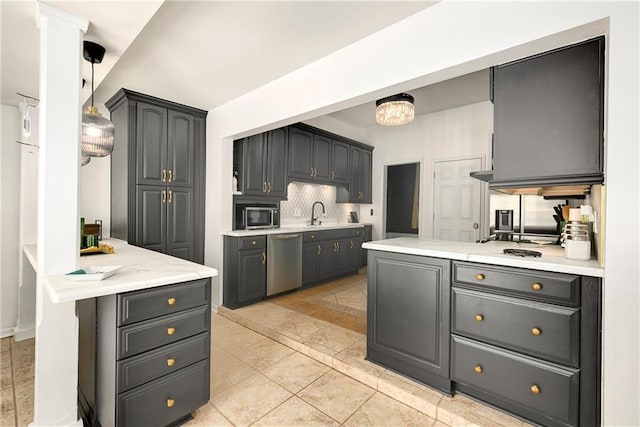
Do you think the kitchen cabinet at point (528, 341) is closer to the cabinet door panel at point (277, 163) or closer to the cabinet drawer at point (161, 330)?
the cabinet drawer at point (161, 330)

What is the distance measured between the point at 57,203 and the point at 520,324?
267 cm

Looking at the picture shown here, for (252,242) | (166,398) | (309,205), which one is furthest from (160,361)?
(309,205)

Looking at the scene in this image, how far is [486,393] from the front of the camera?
183cm

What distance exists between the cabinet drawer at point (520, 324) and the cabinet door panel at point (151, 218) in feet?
10.2

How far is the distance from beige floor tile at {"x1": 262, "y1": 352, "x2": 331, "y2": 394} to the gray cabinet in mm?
446

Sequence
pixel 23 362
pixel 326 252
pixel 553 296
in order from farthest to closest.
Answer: pixel 326 252 < pixel 23 362 < pixel 553 296

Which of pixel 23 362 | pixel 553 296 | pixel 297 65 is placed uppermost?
pixel 297 65

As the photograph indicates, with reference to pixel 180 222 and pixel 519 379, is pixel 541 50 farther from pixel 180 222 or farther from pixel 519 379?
pixel 180 222

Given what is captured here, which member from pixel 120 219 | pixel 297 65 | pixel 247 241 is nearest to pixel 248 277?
pixel 247 241

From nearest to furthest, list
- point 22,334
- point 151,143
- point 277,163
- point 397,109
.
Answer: point 22,334, point 397,109, point 151,143, point 277,163

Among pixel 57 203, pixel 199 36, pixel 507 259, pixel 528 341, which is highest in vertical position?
pixel 199 36

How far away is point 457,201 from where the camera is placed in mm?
4660

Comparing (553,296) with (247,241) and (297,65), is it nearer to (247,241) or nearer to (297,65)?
(297,65)

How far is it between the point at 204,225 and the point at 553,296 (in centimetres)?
358
